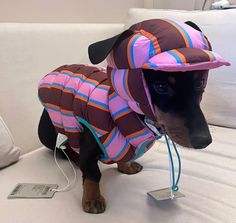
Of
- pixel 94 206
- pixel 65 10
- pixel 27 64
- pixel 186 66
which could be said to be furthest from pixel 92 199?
pixel 65 10

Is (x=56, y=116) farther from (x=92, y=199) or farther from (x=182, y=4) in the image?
(x=182, y=4)

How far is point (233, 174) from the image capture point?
2.89ft

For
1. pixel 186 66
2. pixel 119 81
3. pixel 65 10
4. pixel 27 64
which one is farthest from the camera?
pixel 65 10

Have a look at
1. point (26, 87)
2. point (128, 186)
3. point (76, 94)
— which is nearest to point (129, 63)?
point (76, 94)

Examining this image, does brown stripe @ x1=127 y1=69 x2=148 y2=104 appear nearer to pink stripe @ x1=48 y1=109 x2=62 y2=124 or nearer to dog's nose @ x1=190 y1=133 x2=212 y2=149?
dog's nose @ x1=190 y1=133 x2=212 y2=149

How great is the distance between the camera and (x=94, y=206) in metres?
0.74

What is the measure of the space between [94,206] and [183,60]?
1.31 ft

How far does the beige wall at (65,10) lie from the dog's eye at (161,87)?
0.82 meters

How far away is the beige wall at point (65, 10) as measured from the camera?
47.8 inches

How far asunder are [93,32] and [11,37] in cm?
37

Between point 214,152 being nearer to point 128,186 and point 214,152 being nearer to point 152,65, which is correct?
point 128,186

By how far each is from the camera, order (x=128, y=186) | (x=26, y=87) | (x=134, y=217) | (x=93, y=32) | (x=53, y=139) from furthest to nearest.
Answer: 1. (x=93, y=32)
2. (x=26, y=87)
3. (x=53, y=139)
4. (x=128, y=186)
5. (x=134, y=217)

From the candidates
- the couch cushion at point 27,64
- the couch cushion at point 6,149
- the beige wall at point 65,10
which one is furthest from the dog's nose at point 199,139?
the beige wall at point 65,10

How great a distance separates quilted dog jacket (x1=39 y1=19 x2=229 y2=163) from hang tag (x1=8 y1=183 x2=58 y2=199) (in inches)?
5.2
